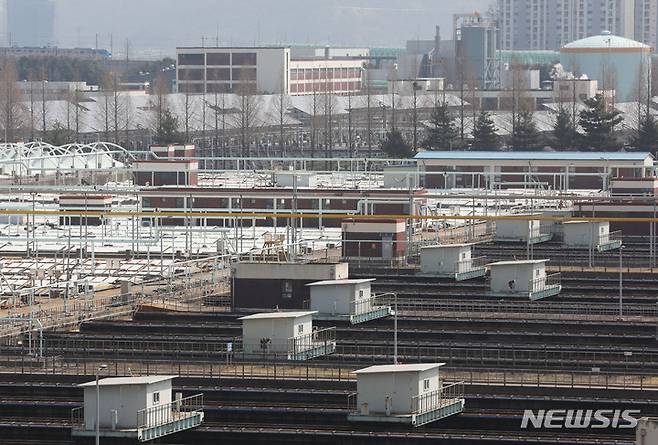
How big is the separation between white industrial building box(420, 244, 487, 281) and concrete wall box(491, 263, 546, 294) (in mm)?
1355

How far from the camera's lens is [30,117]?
50094 mm

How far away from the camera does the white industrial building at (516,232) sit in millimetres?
28812

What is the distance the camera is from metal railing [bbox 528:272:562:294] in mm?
23242

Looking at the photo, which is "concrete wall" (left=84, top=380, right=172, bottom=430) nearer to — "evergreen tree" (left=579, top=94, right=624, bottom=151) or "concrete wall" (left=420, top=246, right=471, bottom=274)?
"concrete wall" (left=420, top=246, right=471, bottom=274)

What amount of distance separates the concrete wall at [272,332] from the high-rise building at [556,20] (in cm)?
9273

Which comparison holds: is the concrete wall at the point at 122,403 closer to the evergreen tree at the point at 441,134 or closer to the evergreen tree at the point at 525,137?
the evergreen tree at the point at 441,134

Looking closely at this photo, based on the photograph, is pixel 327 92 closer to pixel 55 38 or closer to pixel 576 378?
pixel 576 378

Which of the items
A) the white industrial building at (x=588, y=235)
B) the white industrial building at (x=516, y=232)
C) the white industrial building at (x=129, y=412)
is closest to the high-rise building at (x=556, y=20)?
the white industrial building at (x=516, y=232)

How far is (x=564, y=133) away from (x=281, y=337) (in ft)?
91.0

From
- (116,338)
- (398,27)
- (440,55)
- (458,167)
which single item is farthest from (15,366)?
(398,27)

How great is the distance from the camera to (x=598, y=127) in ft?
148

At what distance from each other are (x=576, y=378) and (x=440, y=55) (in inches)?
2336

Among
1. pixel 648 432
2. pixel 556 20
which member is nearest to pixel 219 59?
pixel 648 432

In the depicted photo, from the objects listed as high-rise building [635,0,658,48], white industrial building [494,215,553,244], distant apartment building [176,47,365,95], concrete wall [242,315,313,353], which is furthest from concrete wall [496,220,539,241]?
high-rise building [635,0,658,48]
